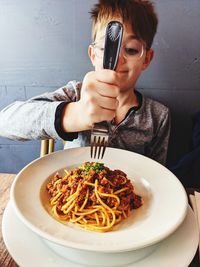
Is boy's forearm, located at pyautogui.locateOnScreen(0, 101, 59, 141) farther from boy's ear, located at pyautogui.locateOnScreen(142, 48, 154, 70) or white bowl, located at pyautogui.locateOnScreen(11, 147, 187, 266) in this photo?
boy's ear, located at pyautogui.locateOnScreen(142, 48, 154, 70)

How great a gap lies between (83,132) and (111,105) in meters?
0.48

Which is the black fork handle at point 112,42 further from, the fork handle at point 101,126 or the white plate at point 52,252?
the white plate at point 52,252

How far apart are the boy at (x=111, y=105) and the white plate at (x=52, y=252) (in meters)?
0.34

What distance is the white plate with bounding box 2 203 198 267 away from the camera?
25.8 inches

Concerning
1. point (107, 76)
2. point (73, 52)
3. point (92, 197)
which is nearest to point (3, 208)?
point (92, 197)

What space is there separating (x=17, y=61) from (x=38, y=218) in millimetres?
924

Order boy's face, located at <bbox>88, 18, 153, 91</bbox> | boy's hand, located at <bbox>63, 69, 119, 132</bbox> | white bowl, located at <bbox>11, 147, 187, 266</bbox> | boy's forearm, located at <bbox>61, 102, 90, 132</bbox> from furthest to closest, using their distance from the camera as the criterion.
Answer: boy's face, located at <bbox>88, 18, 153, 91</bbox>, boy's forearm, located at <bbox>61, 102, 90, 132</bbox>, boy's hand, located at <bbox>63, 69, 119, 132</bbox>, white bowl, located at <bbox>11, 147, 187, 266</bbox>

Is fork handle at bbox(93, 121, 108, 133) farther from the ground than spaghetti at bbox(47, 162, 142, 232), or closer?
farther from the ground

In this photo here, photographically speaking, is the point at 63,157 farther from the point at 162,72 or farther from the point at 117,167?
the point at 162,72

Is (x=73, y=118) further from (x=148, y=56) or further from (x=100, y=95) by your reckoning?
(x=148, y=56)

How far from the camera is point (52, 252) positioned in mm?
683

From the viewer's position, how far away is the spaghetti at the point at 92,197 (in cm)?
82

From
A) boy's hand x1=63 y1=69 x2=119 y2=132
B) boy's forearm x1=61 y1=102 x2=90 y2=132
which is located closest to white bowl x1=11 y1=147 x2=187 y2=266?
boy's forearm x1=61 y1=102 x2=90 y2=132

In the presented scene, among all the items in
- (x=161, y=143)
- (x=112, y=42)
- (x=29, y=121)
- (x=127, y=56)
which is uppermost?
(x=112, y=42)
